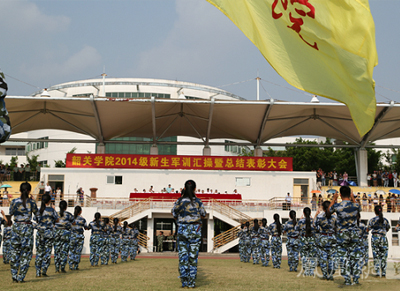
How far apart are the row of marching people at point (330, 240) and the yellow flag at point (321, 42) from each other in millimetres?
2402

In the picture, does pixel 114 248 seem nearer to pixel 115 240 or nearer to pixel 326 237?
pixel 115 240

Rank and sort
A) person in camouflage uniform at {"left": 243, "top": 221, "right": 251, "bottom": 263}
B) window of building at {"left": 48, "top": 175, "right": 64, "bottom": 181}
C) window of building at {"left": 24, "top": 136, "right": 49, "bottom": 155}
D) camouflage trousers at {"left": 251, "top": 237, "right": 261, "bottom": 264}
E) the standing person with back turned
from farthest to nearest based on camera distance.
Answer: window of building at {"left": 24, "top": 136, "right": 49, "bottom": 155} → window of building at {"left": 48, "top": 175, "right": 64, "bottom": 181} → person in camouflage uniform at {"left": 243, "top": 221, "right": 251, "bottom": 263} → camouflage trousers at {"left": 251, "top": 237, "right": 261, "bottom": 264} → the standing person with back turned

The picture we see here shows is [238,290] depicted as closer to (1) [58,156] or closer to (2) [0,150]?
(1) [58,156]

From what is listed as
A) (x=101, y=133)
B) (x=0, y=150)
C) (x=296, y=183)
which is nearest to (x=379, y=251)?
(x=296, y=183)

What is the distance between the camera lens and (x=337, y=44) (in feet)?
21.1

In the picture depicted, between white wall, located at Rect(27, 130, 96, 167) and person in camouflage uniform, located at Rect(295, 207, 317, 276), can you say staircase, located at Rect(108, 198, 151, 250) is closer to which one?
person in camouflage uniform, located at Rect(295, 207, 317, 276)

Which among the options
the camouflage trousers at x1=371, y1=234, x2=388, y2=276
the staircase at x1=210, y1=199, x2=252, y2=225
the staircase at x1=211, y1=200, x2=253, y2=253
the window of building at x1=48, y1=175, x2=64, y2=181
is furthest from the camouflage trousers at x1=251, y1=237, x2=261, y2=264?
the window of building at x1=48, y1=175, x2=64, y2=181

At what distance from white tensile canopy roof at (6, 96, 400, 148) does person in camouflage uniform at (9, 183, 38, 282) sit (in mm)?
25067

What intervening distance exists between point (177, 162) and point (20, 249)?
26.4 meters

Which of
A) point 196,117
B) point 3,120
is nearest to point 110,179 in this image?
point 196,117

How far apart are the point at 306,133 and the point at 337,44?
36.2 metres

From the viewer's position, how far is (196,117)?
38.1m

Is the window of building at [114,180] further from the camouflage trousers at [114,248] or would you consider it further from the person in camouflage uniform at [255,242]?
the person in camouflage uniform at [255,242]

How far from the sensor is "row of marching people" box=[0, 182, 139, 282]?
27.7 ft
